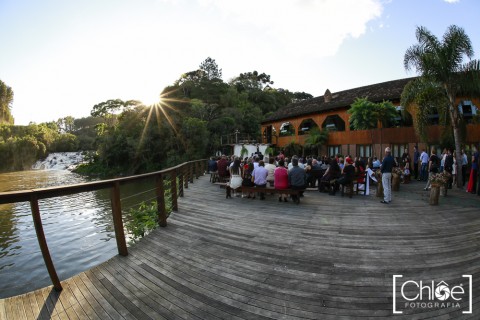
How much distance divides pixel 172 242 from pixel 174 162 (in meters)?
27.9

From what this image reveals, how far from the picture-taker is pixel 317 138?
825 inches

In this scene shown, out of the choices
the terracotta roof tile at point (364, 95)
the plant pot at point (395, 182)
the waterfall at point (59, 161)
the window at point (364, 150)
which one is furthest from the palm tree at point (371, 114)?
the waterfall at point (59, 161)

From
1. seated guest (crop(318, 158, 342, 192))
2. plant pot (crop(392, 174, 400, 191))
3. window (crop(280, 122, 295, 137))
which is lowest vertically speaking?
plant pot (crop(392, 174, 400, 191))

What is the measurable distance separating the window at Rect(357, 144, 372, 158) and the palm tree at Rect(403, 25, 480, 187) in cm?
753

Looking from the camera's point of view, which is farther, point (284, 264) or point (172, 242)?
point (172, 242)

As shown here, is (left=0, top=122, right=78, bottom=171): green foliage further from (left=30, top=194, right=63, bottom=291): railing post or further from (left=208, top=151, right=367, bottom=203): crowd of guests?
(left=30, top=194, right=63, bottom=291): railing post

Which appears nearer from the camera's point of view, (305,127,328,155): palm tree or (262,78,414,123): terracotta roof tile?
(262,78,414,123): terracotta roof tile

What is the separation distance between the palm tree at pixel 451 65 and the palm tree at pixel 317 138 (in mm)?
10028

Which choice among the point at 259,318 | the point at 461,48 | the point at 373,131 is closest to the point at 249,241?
the point at 259,318

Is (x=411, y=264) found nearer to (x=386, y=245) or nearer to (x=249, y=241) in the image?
(x=386, y=245)

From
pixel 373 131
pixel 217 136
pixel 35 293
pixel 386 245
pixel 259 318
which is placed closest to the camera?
pixel 259 318

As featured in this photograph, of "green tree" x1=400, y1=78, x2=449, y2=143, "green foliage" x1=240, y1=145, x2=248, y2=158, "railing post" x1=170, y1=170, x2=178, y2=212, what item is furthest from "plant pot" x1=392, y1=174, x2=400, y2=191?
"green foliage" x1=240, y1=145, x2=248, y2=158

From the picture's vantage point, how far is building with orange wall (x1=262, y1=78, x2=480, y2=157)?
15.5m

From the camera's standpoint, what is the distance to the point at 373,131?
58.6 ft
